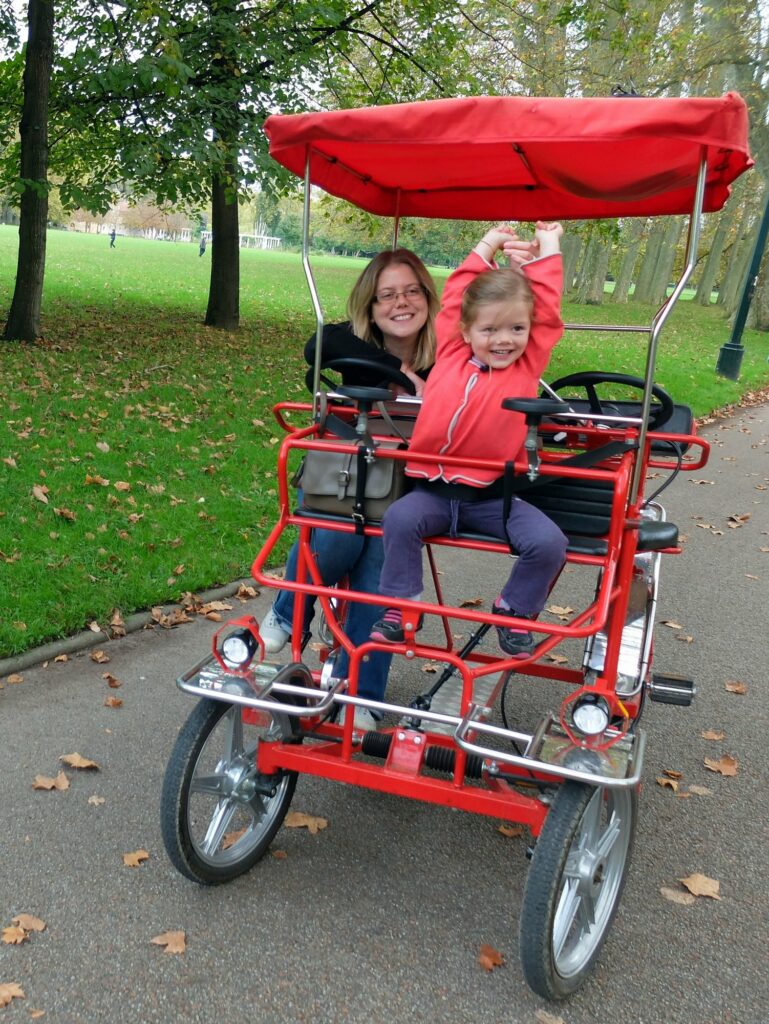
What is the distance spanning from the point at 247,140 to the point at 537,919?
418 inches

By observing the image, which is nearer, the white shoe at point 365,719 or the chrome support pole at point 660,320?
the chrome support pole at point 660,320

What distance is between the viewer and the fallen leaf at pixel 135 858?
123 inches

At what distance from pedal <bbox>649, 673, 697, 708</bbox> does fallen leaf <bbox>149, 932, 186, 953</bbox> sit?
193cm

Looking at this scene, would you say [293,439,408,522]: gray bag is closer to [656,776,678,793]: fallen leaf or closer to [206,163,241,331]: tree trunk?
[656,776,678,793]: fallen leaf

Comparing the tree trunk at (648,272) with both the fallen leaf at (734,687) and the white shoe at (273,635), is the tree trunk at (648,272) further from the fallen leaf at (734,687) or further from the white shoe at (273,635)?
the white shoe at (273,635)

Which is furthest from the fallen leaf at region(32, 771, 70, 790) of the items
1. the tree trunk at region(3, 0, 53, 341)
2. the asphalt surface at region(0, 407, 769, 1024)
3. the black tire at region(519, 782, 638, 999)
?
the tree trunk at region(3, 0, 53, 341)

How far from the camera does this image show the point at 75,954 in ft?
8.89

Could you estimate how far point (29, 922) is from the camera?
9.25 feet

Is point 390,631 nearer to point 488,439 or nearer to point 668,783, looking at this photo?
point 488,439

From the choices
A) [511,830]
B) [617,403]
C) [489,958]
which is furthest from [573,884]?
[617,403]

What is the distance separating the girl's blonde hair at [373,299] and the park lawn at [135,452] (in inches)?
83.3

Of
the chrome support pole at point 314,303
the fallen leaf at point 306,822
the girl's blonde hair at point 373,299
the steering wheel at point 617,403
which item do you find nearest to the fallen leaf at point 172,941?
the fallen leaf at point 306,822

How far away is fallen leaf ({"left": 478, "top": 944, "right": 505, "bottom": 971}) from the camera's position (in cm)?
279

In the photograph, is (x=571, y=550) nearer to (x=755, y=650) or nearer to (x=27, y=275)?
(x=755, y=650)
